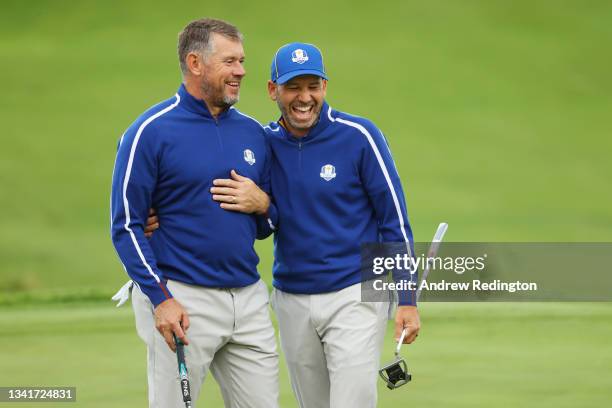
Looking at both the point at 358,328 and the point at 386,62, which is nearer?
the point at 358,328

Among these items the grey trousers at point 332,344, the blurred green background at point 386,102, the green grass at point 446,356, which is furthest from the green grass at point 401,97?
the grey trousers at point 332,344

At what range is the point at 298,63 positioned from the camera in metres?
4.24

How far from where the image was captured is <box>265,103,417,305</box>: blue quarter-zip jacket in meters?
4.25

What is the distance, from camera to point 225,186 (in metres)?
4.07

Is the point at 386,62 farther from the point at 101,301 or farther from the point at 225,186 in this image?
the point at 225,186

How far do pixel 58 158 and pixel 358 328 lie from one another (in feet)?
28.2

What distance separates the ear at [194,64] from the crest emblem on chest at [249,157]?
0.32 meters

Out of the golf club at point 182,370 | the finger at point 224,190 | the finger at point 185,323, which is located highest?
the finger at point 224,190

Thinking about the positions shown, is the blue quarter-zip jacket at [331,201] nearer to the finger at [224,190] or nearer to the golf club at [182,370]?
the finger at [224,190]

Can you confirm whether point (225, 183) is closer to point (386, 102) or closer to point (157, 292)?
point (157, 292)

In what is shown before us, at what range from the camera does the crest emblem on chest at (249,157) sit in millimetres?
4164

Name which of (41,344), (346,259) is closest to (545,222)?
(41,344)

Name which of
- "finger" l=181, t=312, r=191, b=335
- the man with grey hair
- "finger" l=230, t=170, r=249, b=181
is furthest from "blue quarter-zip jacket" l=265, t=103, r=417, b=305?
"finger" l=181, t=312, r=191, b=335

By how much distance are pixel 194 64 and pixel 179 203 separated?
0.52 metres
